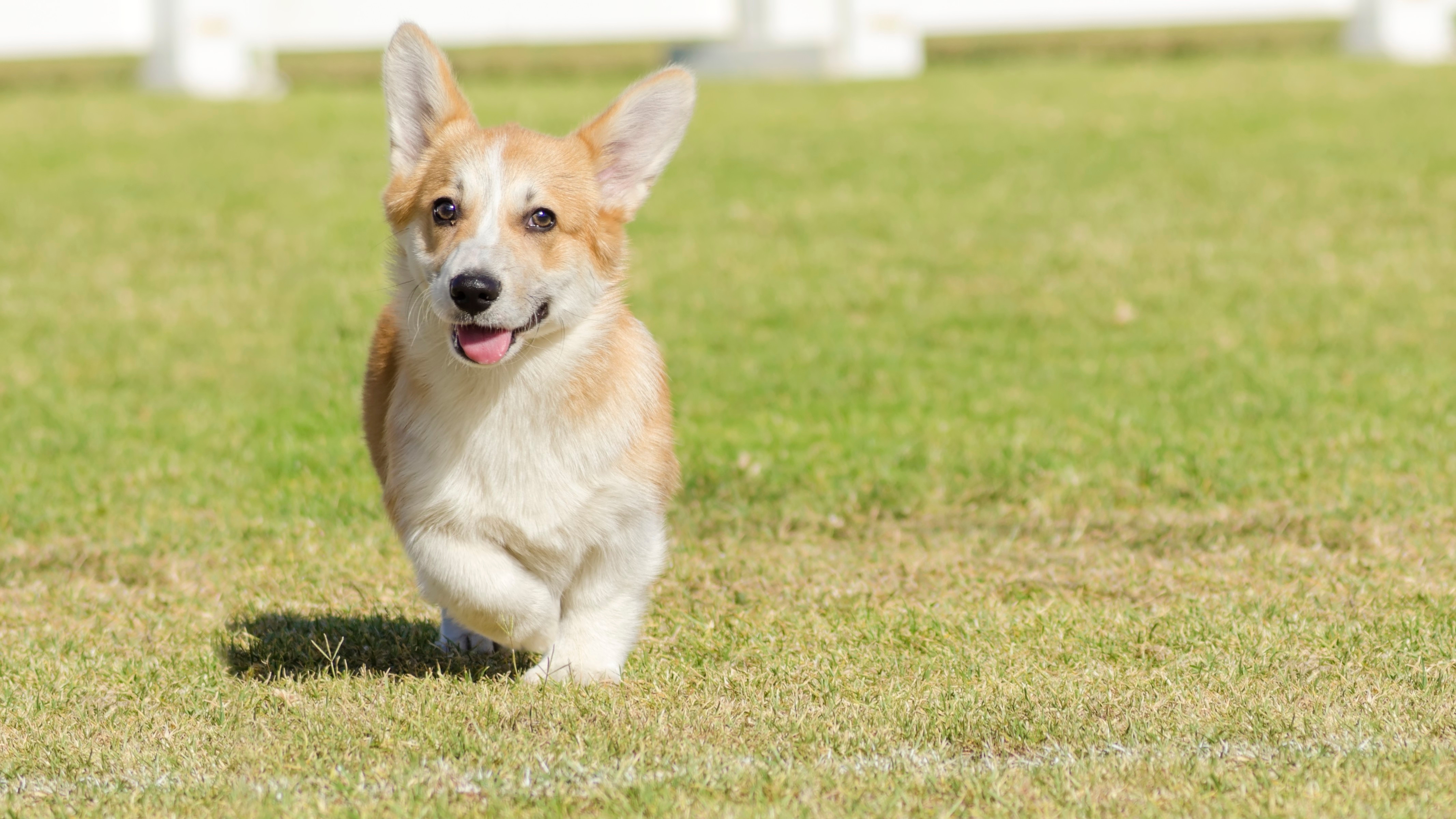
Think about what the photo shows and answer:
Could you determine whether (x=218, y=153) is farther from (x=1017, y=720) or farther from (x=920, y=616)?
(x=1017, y=720)

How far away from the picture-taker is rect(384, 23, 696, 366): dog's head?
515cm

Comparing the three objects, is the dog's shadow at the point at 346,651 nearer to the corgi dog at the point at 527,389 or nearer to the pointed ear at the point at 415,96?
the corgi dog at the point at 527,389

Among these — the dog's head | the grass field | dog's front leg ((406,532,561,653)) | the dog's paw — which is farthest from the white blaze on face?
the dog's paw

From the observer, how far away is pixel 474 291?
504cm

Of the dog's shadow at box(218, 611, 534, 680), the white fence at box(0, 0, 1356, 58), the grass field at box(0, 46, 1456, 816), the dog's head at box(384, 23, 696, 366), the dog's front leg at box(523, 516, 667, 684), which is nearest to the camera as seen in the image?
the grass field at box(0, 46, 1456, 816)

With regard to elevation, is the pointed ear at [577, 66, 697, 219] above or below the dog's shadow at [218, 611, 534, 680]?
above

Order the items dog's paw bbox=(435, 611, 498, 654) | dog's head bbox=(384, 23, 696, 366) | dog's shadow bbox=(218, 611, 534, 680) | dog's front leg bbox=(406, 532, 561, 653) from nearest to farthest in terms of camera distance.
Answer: dog's head bbox=(384, 23, 696, 366) → dog's front leg bbox=(406, 532, 561, 653) → dog's shadow bbox=(218, 611, 534, 680) → dog's paw bbox=(435, 611, 498, 654)

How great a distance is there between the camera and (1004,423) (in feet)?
31.7

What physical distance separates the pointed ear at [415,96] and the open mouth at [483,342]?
832 mm

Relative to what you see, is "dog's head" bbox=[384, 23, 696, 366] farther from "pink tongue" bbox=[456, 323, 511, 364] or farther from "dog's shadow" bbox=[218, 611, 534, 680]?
"dog's shadow" bbox=[218, 611, 534, 680]

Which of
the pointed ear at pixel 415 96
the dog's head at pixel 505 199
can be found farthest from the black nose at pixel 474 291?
the pointed ear at pixel 415 96

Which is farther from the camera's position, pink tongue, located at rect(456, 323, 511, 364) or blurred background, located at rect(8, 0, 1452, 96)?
blurred background, located at rect(8, 0, 1452, 96)

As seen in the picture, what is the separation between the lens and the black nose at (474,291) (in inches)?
198

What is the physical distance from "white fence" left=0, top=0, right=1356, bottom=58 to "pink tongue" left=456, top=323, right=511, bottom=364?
1814 centimetres
